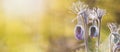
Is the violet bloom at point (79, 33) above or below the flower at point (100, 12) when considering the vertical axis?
below

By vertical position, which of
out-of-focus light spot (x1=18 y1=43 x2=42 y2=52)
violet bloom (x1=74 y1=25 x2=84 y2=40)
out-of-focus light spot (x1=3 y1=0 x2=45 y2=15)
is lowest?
out-of-focus light spot (x1=18 y1=43 x2=42 y2=52)

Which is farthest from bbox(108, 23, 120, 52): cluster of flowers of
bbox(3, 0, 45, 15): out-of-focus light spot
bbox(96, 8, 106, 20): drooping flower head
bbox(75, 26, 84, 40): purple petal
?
bbox(3, 0, 45, 15): out-of-focus light spot

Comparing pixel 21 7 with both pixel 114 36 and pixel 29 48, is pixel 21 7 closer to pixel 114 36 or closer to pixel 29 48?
pixel 29 48

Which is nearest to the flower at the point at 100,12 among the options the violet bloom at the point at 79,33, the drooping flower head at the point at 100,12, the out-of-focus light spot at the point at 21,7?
the drooping flower head at the point at 100,12

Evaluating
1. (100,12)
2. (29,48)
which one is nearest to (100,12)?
(100,12)

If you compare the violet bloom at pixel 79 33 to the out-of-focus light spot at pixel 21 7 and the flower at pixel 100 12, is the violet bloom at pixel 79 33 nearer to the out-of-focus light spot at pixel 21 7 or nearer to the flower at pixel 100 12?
the flower at pixel 100 12

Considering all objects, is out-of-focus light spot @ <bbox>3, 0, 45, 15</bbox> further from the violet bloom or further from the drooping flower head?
the drooping flower head

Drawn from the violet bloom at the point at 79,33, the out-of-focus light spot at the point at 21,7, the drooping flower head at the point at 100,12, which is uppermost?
the out-of-focus light spot at the point at 21,7
